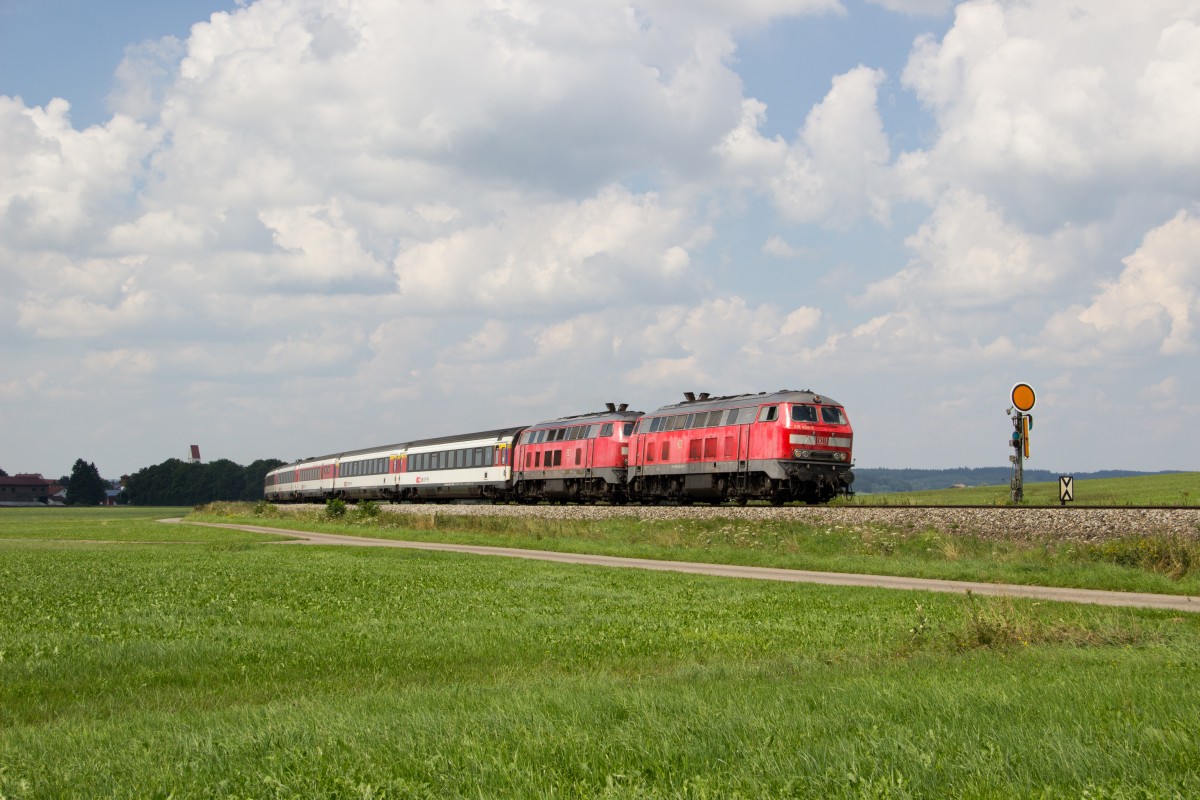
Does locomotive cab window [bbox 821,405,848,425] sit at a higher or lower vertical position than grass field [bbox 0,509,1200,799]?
higher

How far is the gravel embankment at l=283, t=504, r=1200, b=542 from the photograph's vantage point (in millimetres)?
25625

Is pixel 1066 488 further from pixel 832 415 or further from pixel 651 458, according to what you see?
A: pixel 651 458

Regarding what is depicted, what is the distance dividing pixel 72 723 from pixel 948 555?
22720mm

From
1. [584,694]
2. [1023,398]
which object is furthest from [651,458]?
[584,694]

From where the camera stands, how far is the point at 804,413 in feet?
130

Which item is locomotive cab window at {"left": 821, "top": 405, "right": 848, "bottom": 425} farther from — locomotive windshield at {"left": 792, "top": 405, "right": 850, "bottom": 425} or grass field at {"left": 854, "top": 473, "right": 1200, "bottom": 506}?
grass field at {"left": 854, "top": 473, "right": 1200, "bottom": 506}

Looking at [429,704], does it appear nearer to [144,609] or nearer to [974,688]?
[974,688]

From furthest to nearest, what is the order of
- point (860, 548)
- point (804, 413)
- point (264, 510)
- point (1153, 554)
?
1. point (264, 510)
2. point (804, 413)
3. point (860, 548)
4. point (1153, 554)

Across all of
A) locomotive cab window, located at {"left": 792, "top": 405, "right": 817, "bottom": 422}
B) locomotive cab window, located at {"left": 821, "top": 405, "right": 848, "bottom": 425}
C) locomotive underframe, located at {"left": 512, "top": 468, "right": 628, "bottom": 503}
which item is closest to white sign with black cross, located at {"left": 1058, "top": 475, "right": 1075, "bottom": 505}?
locomotive cab window, located at {"left": 821, "top": 405, "right": 848, "bottom": 425}

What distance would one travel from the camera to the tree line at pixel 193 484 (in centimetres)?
17850

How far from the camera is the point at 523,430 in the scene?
60.7m

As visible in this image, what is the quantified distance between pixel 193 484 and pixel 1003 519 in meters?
170

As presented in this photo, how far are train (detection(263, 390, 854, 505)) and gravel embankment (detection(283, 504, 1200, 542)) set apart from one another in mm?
2758

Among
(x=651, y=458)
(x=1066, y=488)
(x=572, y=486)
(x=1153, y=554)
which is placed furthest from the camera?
(x=572, y=486)
